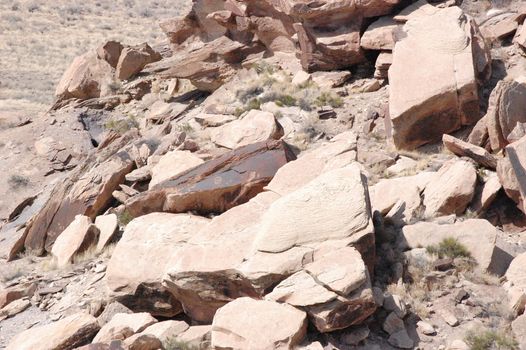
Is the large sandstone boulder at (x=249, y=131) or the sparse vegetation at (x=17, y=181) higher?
the large sandstone boulder at (x=249, y=131)

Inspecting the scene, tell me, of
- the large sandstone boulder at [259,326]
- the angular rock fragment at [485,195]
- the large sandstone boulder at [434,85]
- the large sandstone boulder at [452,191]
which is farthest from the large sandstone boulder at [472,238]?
the large sandstone boulder at [434,85]

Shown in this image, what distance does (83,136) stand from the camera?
20594 mm

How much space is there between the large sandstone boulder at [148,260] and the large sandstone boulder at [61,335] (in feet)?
2.32

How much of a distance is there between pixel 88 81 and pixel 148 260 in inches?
571

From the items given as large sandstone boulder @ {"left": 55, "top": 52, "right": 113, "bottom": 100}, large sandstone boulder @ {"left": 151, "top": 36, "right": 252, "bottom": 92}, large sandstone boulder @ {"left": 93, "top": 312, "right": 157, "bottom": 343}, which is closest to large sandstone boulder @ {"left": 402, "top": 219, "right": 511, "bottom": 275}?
large sandstone boulder @ {"left": 93, "top": 312, "right": 157, "bottom": 343}

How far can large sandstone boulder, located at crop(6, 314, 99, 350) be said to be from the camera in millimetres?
9211

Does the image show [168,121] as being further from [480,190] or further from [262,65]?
[480,190]

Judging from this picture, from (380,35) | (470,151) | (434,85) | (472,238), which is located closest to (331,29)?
(380,35)

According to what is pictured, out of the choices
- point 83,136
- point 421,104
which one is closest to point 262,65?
point 83,136

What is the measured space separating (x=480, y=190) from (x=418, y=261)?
2.53 metres

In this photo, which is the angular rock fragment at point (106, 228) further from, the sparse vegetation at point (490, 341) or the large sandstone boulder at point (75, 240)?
the sparse vegetation at point (490, 341)

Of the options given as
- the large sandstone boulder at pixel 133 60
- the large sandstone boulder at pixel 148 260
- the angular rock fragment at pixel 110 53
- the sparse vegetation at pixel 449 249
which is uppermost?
the angular rock fragment at pixel 110 53

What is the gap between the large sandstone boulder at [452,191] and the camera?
10.9 m

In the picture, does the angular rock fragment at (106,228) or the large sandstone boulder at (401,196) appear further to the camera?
the angular rock fragment at (106,228)
